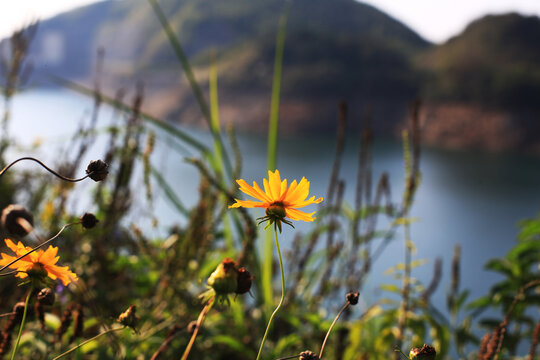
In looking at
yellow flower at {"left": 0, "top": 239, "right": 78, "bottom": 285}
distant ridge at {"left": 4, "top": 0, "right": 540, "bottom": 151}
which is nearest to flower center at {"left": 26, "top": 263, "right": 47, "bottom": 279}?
yellow flower at {"left": 0, "top": 239, "right": 78, "bottom": 285}

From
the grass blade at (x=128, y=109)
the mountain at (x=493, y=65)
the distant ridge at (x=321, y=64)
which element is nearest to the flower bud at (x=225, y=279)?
the grass blade at (x=128, y=109)

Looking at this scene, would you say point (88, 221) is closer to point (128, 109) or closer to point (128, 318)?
point (128, 318)

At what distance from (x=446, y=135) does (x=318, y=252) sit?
1125mm

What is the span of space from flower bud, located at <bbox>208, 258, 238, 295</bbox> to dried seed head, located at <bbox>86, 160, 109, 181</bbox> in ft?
0.17

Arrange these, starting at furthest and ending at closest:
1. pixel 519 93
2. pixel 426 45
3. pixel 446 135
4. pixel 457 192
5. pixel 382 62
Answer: pixel 426 45
pixel 382 62
pixel 446 135
pixel 519 93
pixel 457 192

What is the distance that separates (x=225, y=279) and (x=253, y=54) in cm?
241

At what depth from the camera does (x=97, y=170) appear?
145 mm

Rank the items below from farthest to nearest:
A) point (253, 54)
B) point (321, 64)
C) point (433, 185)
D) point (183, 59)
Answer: point (253, 54)
point (321, 64)
point (433, 185)
point (183, 59)

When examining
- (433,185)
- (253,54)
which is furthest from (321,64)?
(433,185)

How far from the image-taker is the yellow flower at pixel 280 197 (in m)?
0.16

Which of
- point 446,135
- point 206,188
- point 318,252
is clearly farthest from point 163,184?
point 446,135

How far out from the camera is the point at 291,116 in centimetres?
214

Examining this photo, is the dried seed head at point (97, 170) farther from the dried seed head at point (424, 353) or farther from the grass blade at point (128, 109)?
the grass blade at point (128, 109)

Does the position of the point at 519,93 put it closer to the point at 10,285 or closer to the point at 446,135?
the point at 446,135
